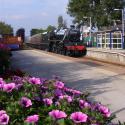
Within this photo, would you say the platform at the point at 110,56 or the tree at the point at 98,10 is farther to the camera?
the tree at the point at 98,10

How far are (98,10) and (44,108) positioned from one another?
84.9m

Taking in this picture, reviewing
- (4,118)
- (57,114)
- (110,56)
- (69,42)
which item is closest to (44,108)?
(57,114)

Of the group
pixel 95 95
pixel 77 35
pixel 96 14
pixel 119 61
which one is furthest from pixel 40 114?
pixel 96 14

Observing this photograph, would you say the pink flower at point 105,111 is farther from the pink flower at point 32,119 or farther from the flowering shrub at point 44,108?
the pink flower at point 32,119

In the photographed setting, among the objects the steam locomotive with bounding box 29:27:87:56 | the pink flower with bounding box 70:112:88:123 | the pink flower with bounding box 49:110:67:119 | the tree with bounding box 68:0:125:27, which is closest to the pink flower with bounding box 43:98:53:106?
the pink flower with bounding box 49:110:67:119

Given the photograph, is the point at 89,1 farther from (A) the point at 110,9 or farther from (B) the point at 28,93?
(B) the point at 28,93

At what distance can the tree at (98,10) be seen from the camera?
8806cm

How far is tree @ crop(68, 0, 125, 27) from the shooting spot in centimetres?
8806

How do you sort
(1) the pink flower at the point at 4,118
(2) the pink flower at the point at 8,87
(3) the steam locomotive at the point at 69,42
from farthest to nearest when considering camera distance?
(3) the steam locomotive at the point at 69,42 → (2) the pink flower at the point at 8,87 → (1) the pink flower at the point at 4,118

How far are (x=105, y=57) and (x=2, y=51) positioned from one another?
26.7 m

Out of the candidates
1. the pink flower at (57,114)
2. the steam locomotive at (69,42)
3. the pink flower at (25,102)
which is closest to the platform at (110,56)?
the steam locomotive at (69,42)

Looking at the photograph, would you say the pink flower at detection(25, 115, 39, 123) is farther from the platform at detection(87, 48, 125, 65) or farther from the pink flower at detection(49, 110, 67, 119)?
the platform at detection(87, 48, 125, 65)

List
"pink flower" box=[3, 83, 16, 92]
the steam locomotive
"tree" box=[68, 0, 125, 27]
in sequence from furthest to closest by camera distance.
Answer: "tree" box=[68, 0, 125, 27] < the steam locomotive < "pink flower" box=[3, 83, 16, 92]

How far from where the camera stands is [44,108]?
4.06m
